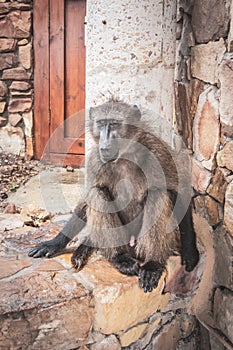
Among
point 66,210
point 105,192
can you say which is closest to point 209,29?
point 105,192

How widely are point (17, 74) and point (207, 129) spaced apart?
3.21 meters

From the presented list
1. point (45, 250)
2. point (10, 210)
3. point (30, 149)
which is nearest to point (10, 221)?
point (10, 210)

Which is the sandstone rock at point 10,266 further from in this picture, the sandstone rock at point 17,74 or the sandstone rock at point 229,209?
the sandstone rock at point 17,74

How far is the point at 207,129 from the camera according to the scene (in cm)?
235

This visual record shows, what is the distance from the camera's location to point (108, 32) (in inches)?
102

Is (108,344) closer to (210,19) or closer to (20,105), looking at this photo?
(210,19)

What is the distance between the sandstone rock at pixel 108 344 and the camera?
212 centimetres

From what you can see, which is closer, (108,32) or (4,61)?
(108,32)

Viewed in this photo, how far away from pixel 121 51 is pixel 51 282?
1.39 m

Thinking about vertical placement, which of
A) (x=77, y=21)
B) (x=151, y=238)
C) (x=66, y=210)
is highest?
(x=77, y=21)

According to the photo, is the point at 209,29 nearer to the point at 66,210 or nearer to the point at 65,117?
the point at 66,210

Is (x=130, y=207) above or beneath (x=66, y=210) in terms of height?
above

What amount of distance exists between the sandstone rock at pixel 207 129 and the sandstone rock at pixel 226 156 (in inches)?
2.7

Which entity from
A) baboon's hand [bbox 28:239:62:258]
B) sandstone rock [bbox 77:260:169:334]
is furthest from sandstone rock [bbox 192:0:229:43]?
baboon's hand [bbox 28:239:62:258]
